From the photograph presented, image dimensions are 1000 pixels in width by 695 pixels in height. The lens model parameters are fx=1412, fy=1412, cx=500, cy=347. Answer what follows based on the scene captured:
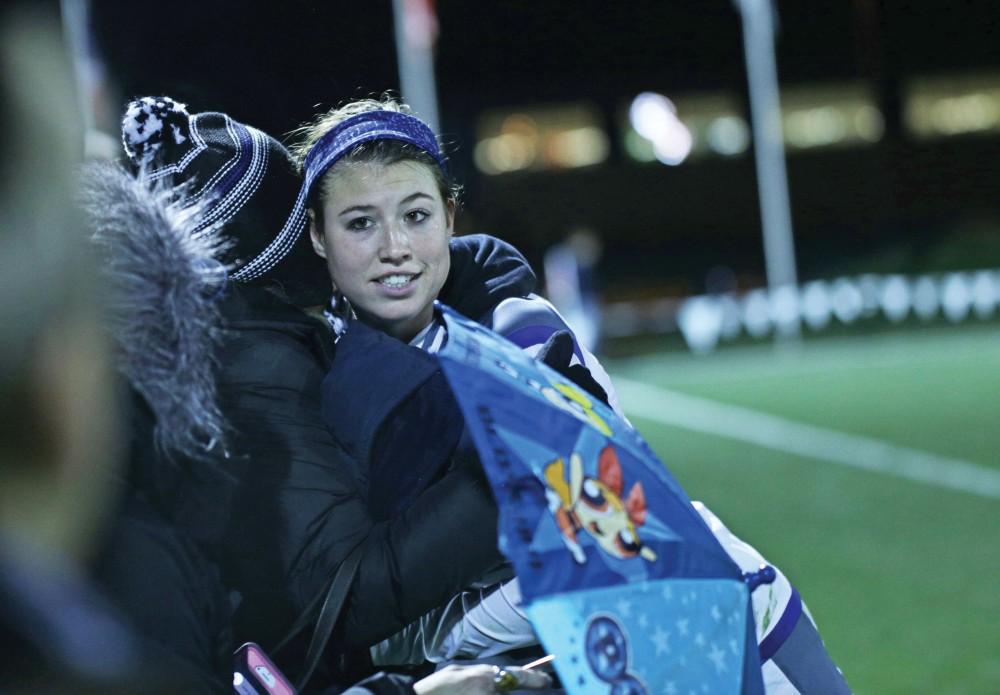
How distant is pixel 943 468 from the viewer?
9.61m

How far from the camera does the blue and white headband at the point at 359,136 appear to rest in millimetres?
2568

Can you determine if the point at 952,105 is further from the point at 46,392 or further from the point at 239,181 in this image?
the point at 46,392

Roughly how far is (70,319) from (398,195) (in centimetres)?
137

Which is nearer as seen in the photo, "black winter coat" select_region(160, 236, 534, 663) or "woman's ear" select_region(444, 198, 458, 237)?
"black winter coat" select_region(160, 236, 534, 663)

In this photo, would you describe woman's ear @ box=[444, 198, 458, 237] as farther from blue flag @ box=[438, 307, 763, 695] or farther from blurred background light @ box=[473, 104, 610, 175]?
blurred background light @ box=[473, 104, 610, 175]

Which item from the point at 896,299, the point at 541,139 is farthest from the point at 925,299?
the point at 541,139

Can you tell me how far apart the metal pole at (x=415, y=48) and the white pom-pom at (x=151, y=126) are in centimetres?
1490

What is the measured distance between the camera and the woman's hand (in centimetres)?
220

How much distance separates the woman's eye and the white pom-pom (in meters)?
0.36

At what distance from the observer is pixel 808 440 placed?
37.9ft

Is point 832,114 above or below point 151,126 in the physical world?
above

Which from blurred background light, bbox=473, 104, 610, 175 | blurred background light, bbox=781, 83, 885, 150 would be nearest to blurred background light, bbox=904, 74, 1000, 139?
blurred background light, bbox=781, 83, 885, 150

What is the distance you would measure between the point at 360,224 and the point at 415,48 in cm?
1755

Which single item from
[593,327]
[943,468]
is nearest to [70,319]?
[943,468]
